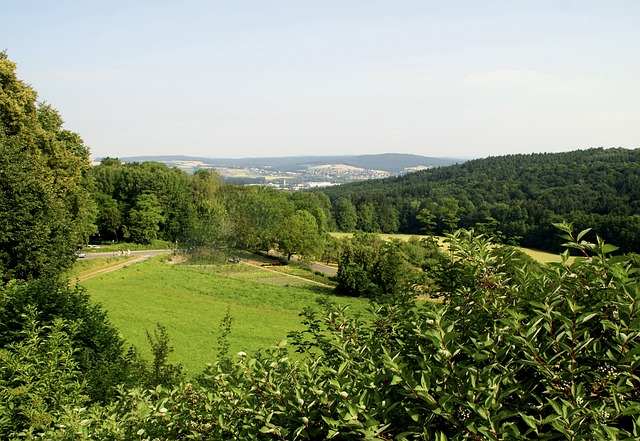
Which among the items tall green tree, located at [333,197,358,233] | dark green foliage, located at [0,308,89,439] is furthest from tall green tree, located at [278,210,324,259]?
dark green foliage, located at [0,308,89,439]

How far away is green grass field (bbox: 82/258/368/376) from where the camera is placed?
19359mm

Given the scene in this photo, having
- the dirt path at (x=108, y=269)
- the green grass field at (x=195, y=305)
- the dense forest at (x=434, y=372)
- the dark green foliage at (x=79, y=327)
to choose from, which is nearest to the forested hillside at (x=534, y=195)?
the green grass field at (x=195, y=305)

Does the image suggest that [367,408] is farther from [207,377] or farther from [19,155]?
[19,155]

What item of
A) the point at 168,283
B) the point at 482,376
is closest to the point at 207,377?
the point at 482,376

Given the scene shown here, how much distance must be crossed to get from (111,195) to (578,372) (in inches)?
2707

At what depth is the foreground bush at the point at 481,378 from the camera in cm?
245

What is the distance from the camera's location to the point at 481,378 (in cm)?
261

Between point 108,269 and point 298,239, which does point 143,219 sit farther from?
point 108,269

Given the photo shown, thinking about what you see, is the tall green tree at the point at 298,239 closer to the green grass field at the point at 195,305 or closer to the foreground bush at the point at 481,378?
the green grass field at the point at 195,305

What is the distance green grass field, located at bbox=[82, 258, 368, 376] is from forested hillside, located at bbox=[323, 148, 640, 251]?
16633 mm

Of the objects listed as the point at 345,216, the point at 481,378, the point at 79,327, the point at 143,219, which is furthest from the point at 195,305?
the point at 345,216

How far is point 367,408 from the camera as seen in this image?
273 centimetres

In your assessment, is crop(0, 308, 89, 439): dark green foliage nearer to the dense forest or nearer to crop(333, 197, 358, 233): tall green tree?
the dense forest

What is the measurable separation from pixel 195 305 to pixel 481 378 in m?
27.7
